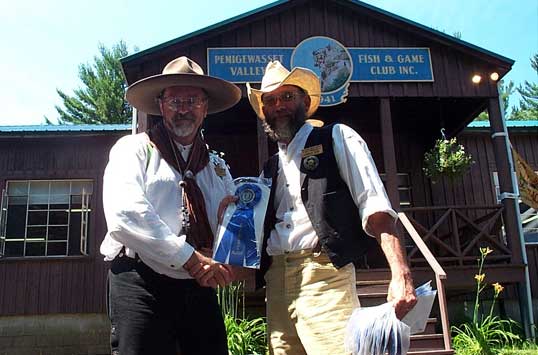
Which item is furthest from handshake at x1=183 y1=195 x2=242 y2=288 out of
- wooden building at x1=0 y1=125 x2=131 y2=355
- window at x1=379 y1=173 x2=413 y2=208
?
window at x1=379 y1=173 x2=413 y2=208

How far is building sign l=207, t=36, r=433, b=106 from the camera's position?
30.1 ft

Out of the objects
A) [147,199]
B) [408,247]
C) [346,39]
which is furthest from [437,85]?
[147,199]

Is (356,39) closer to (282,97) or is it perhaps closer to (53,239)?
(53,239)

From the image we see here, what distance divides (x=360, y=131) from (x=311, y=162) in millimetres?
8870

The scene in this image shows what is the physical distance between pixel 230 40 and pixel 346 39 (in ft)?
6.44

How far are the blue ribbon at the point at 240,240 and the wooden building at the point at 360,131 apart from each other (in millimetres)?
5089

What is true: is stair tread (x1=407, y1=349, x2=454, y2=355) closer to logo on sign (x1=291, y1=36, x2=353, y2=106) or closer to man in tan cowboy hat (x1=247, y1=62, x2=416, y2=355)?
man in tan cowboy hat (x1=247, y1=62, x2=416, y2=355)

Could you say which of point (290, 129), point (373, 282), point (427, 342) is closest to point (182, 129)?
point (290, 129)

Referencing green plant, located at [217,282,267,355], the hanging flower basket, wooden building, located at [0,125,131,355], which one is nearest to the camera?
green plant, located at [217,282,267,355]

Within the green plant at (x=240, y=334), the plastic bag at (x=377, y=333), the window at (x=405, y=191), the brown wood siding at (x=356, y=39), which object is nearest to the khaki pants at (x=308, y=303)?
the plastic bag at (x=377, y=333)

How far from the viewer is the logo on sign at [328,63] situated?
362 inches

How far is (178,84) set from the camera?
2.89 m

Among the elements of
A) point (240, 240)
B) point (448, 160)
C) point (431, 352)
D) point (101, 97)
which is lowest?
point (431, 352)

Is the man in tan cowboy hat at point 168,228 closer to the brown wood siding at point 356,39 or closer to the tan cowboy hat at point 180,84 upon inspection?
the tan cowboy hat at point 180,84
